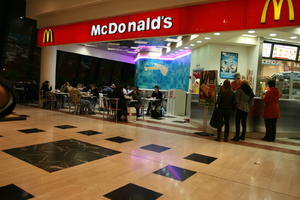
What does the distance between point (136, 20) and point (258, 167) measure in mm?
4424

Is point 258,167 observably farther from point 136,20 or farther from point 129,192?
point 136,20

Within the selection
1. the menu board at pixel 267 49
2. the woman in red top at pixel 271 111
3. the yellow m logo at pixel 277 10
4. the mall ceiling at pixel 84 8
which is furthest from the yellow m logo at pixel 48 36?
the menu board at pixel 267 49

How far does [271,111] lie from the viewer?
5.88 meters

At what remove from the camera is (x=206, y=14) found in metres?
5.18

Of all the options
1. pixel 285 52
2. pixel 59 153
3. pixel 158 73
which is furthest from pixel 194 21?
pixel 158 73

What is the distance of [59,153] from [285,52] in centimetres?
853

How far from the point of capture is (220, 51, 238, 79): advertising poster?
9062 mm

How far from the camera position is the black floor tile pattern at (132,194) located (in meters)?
2.48

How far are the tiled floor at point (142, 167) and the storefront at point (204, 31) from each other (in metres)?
2.40

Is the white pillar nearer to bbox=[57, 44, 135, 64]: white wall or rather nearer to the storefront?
the storefront

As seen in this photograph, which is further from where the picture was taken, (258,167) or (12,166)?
(258,167)

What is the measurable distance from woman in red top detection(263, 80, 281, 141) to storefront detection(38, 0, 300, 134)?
1.56 meters

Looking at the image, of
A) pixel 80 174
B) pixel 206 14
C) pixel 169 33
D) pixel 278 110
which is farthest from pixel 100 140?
pixel 278 110

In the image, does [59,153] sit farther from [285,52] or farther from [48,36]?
[285,52]
